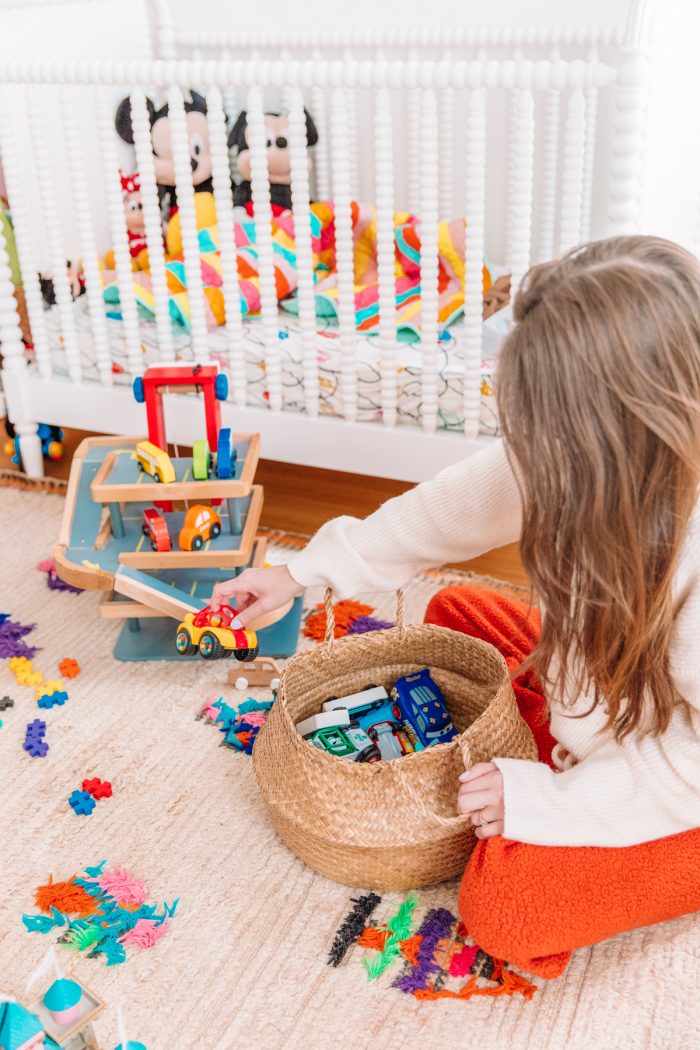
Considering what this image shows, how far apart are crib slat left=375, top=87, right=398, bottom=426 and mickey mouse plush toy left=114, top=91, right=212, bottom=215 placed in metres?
0.77

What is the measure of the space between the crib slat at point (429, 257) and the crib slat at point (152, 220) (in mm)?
418

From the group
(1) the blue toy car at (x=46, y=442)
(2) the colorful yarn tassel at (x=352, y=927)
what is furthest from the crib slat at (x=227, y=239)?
(2) the colorful yarn tassel at (x=352, y=927)

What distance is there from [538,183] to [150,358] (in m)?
0.86

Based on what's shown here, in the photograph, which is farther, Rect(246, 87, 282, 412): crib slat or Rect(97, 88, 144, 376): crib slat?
Rect(97, 88, 144, 376): crib slat

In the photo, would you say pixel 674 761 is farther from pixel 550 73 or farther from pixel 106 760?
pixel 550 73

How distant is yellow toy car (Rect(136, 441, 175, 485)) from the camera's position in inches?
52.6

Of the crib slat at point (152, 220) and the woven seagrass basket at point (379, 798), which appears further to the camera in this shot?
the crib slat at point (152, 220)

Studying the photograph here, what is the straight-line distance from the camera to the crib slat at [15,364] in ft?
5.66

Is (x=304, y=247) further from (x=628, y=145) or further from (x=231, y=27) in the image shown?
(x=231, y=27)

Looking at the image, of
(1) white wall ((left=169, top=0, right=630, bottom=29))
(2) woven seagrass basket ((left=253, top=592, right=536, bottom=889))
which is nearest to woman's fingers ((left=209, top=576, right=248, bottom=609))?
(2) woven seagrass basket ((left=253, top=592, right=536, bottom=889))

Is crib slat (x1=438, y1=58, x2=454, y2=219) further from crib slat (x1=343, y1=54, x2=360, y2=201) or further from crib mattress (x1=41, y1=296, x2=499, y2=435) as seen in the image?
crib mattress (x1=41, y1=296, x2=499, y2=435)

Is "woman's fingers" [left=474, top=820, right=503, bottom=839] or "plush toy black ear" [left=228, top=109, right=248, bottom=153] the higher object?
"plush toy black ear" [left=228, top=109, right=248, bottom=153]

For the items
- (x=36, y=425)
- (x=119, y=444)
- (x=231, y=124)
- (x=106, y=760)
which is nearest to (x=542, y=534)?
(x=106, y=760)

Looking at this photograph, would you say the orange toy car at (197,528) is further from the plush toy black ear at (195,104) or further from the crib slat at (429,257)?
the plush toy black ear at (195,104)
